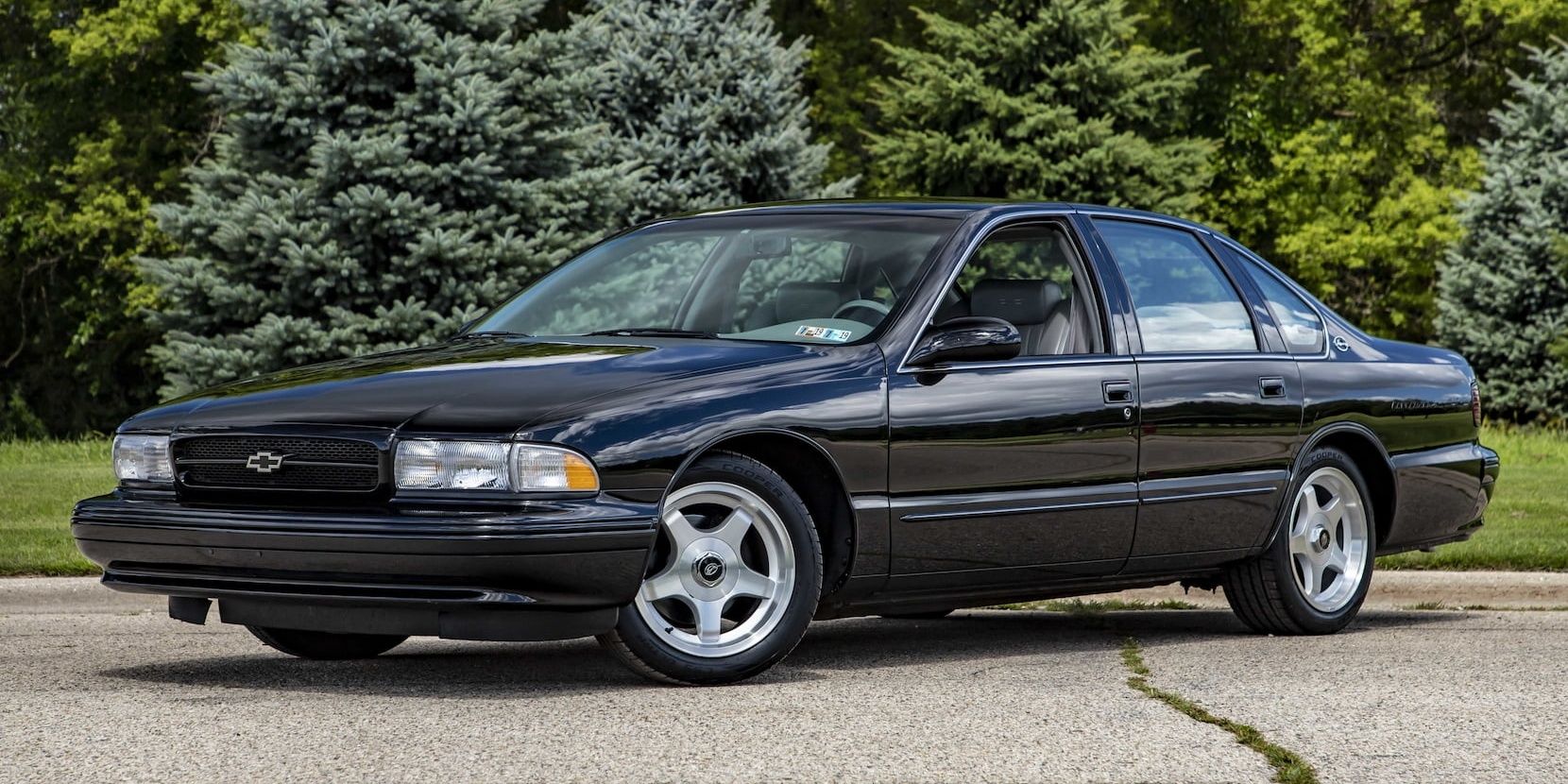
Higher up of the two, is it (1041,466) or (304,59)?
(304,59)

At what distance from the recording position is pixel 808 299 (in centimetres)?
673

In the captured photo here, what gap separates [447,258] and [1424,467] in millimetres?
9792

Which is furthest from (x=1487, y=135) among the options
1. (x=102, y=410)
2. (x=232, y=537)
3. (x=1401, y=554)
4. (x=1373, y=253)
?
(x=232, y=537)

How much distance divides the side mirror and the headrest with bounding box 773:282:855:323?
0.38 m

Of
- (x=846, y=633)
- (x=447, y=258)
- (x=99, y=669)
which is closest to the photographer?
(x=99, y=669)

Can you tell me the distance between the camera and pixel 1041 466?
22.0ft

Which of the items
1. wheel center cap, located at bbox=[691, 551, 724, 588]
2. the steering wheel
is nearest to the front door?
the steering wheel

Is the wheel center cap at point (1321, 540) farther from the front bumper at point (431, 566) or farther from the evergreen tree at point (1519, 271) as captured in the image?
the evergreen tree at point (1519, 271)

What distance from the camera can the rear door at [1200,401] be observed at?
714 cm

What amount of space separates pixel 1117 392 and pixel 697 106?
1370cm

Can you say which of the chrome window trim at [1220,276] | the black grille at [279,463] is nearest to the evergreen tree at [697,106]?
the chrome window trim at [1220,276]

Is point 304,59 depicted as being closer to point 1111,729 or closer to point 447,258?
point 447,258

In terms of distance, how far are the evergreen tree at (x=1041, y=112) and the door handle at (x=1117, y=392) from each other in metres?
19.4

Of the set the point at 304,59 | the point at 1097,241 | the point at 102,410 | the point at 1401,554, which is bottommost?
the point at 102,410
